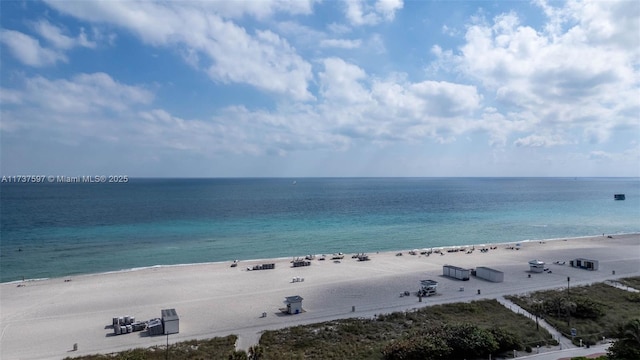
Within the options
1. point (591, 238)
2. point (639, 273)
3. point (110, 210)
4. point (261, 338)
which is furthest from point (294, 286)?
point (110, 210)

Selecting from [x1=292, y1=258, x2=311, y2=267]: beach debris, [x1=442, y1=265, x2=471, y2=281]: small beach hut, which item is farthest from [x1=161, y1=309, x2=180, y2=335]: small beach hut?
[x1=442, y1=265, x2=471, y2=281]: small beach hut

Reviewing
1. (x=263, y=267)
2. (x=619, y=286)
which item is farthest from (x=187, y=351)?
(x=619, y=286)

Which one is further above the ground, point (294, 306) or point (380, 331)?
point (294, 306)

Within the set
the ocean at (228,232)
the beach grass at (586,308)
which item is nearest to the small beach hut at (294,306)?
the beach grass at (586,308)

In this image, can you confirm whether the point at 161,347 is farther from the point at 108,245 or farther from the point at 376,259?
the point at 108,245

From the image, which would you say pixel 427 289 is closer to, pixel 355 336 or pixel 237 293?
pixel 355 336

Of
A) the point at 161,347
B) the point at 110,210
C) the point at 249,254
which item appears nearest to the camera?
the point at 161,347

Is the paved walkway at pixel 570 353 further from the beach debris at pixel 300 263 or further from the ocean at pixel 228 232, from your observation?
the ocean at pixel 228 232
